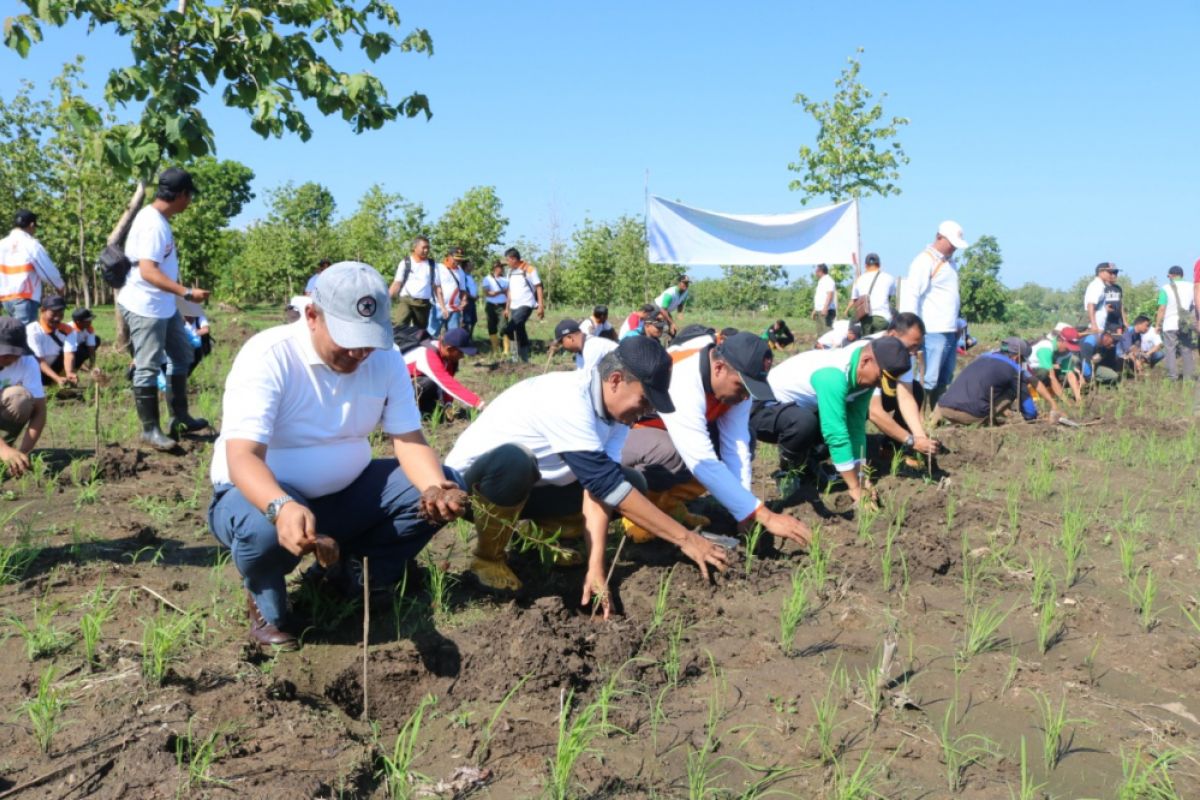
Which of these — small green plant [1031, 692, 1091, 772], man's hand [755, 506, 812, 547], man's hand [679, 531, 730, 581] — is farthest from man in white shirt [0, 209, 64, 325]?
small green plant [1031, 692, 1091, 772]

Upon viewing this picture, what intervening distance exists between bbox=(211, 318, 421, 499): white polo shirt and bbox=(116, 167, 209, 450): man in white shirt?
7.59 feet

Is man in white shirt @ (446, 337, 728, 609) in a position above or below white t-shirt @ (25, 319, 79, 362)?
below

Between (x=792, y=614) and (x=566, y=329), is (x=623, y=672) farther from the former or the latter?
(x=566, y=329)

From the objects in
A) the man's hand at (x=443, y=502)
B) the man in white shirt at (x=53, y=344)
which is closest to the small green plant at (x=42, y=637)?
the man's hand at (x=443, y=502)

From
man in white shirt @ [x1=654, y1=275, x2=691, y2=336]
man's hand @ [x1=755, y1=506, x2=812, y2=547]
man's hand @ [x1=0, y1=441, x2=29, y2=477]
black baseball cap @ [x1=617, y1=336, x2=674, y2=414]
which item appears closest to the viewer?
black baseball cap @ [x1=617, y1=336, x2=674, y2=414]

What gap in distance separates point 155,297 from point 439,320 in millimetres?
5279

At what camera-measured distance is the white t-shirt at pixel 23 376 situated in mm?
4820

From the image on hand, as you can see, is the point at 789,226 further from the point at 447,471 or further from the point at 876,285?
the point at 447,471

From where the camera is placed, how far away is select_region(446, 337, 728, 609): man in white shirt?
317 centimetres

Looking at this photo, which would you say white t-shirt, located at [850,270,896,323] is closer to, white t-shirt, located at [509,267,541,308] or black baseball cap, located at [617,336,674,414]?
white t-shirt, located at [509,267,541,308]

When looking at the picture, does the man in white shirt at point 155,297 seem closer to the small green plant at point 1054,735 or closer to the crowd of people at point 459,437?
the crowd of people at point 459,437

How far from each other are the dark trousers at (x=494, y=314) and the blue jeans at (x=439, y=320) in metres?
1.20

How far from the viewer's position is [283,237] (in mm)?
26156

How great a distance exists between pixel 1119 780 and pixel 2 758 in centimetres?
287
